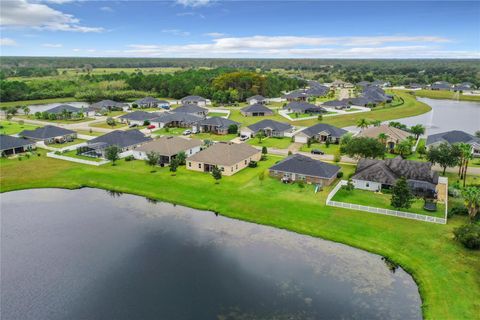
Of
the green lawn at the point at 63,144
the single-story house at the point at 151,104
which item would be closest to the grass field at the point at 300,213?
the green lawn at the point at 63,144

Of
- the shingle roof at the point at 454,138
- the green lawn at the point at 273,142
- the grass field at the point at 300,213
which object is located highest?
the shingle roof at the point at 454,138

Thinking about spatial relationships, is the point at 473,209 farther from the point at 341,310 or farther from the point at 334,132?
the point at 334,132

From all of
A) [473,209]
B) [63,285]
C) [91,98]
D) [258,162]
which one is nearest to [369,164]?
[473,209]

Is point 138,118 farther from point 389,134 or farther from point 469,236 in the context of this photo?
point 469,236

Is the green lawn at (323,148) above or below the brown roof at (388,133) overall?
below

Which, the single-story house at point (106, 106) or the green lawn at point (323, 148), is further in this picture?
the single-story house at point (106, 106)

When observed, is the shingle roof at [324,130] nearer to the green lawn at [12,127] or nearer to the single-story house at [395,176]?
the single-story house at [395,176]
